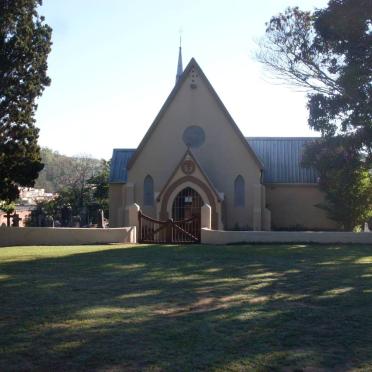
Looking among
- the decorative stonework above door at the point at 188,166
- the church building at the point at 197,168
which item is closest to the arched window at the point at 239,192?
the church building at the point at 197,168

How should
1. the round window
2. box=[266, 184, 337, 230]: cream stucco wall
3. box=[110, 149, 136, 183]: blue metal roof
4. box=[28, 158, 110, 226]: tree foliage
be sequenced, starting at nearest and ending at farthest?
the round window → box=[266, 184, 337, 230]: cream stucco wall → box=[110, 149, 136, 183]: blue metal roof → box=[28, 158, 110, 226]: tree foliage

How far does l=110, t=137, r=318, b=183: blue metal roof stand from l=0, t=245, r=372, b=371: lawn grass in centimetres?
1938

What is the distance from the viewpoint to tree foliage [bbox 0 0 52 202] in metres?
24.5

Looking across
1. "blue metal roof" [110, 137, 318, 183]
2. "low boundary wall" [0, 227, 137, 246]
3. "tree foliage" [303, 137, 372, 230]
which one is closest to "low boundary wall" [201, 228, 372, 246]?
"low boundary wall" [0, 227, 137, 246]

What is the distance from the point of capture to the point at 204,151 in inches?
1259

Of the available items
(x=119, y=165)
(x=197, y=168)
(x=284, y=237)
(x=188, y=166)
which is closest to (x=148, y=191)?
(x=188, y=166)

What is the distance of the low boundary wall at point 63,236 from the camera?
22.5 metres

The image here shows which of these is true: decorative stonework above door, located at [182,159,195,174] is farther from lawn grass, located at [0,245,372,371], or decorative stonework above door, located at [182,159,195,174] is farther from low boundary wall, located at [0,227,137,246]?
lawn grass, located at [0,245,372,371]

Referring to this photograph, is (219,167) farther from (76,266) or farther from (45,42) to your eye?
(76,266)

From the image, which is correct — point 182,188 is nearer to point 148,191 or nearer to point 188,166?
point 188,166

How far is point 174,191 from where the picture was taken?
3075 centimetres

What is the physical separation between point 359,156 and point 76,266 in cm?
1391

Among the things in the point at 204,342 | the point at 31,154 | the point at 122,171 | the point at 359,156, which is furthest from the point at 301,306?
the point at 122,171

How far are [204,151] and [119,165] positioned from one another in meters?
7.16
